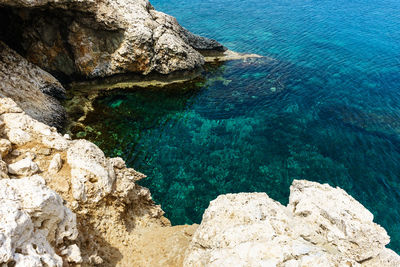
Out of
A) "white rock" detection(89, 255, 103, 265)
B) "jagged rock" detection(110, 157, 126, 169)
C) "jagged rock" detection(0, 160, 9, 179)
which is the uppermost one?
"jagged rock" detection(0, 160, 9, 179)

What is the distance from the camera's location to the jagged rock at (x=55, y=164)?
28.7 feet

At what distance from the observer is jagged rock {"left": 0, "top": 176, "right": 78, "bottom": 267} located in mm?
5046

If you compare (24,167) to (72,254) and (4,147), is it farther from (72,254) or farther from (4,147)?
(72,254)

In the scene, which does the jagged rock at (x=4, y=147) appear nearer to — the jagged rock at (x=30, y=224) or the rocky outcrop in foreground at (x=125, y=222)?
the rocky outcrop in foreground at (x=125, y=222)

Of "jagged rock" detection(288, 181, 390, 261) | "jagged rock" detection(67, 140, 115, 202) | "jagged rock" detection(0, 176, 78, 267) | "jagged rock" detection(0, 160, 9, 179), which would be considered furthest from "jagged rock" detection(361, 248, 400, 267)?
"jagged rock" detection(0, 160, 9, 179)

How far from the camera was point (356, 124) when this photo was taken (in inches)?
795

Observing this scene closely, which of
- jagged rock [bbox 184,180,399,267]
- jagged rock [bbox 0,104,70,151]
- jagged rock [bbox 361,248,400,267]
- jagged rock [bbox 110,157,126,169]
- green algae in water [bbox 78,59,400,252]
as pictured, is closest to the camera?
jagged rock [bbox 184,180,399,267]

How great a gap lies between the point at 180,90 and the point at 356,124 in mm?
15788

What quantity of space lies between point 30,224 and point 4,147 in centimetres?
418

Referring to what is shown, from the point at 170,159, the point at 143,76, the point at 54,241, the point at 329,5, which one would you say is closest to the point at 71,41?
the point at 143,76

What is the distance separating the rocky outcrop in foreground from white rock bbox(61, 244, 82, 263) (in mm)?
25

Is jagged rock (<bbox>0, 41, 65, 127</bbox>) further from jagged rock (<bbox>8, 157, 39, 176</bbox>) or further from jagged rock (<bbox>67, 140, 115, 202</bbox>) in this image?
jagged rock (<bbox>8, 157, 39, 176</bbox>)

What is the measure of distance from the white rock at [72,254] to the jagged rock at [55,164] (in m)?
3.02

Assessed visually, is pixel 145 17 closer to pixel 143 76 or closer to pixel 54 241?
pixel 143 76
